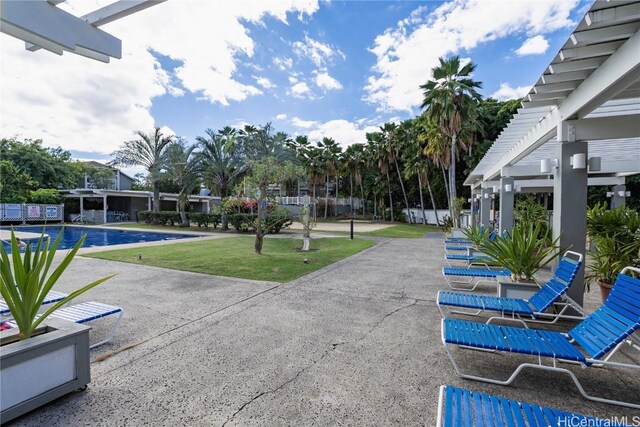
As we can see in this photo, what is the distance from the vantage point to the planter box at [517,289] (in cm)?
440

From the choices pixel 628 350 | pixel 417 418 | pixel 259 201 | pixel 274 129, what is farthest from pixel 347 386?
pixel 274 129

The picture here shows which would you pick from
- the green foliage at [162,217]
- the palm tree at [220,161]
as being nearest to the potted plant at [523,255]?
the palm tree at [220,161]

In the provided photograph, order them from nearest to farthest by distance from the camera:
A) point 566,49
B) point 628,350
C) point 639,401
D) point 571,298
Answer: point 639,401, point 566,49, point 628,350, point 571,298

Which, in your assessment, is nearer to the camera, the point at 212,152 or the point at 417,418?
the point at 417,418

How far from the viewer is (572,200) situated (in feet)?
14.5

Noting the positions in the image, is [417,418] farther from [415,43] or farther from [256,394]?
[415,43]

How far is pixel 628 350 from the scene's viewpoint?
3469 mm

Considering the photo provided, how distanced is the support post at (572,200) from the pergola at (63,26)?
16.8 ft

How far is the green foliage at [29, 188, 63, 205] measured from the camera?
26438mm

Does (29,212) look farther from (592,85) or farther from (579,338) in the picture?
(592,85)

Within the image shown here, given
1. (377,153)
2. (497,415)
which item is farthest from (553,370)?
(377,153)

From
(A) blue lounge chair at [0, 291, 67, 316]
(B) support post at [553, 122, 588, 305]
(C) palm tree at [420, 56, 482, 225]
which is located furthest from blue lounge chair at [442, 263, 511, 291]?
(C) palm tree at [420, 56, 482, 225]

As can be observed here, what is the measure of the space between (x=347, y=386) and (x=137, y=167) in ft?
83.4

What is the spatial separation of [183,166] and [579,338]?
23.7 meters
